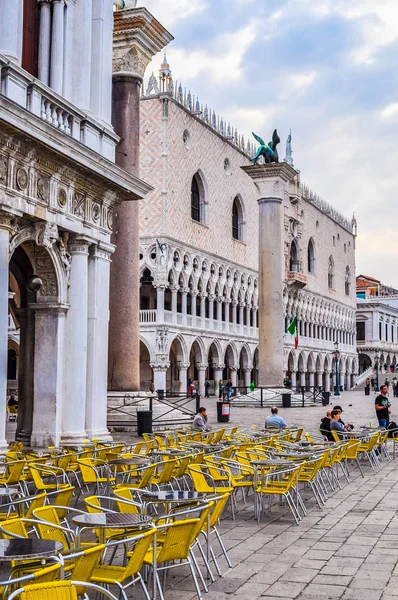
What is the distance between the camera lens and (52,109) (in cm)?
1289

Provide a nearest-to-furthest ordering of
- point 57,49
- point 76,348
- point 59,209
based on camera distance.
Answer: point 59,209
point 76,348
point 57,49

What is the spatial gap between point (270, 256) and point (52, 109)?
16.0m

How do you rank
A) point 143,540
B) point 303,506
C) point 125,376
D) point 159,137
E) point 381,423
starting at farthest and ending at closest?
point 159,137
point 125,376
point 381,423
point 303,506
point 143,540

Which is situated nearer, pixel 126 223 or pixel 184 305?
pixel 126 223

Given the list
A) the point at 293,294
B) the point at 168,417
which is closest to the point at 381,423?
the point at 168,417

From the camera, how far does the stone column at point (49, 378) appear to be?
12.9 m

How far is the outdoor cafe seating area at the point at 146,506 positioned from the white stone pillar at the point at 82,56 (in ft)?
19.8

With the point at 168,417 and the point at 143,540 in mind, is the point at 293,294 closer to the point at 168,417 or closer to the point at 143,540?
the point at 168,417

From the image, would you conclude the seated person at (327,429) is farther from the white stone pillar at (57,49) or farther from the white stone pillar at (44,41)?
the white stone pillar at (44,41)

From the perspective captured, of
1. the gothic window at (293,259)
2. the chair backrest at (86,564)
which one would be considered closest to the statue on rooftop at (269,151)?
the chair backrest at (86,564)

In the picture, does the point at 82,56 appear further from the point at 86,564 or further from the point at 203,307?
the point at 203,307

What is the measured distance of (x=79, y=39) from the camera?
1428 centimetres

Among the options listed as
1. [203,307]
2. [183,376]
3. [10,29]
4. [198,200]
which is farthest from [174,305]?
[10,29]

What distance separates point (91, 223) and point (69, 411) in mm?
3134
